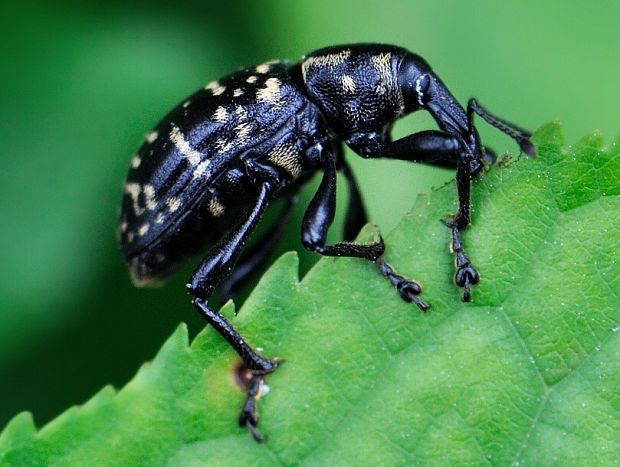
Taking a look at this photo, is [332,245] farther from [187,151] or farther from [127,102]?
[127,102]

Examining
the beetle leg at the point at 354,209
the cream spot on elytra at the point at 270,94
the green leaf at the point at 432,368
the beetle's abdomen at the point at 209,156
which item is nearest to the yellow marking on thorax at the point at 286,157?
the beetle's abdomen at the point at 209,156

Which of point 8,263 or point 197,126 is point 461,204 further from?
point 8,263

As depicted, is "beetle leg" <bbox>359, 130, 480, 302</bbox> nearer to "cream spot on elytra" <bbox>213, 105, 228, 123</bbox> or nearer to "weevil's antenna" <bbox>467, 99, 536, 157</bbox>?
"weevil's antenna" <bbox>467, 99, 536, 157</bbox>

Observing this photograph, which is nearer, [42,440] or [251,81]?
[42,440]

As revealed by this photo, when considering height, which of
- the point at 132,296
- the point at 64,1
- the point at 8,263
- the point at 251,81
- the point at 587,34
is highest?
the point at 64,1

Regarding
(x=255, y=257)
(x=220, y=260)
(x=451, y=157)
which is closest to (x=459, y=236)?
(x=451, y=157)

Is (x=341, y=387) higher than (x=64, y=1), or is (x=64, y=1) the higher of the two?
(x=64, y=1)

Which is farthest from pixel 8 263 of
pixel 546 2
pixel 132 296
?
pixel 546 2

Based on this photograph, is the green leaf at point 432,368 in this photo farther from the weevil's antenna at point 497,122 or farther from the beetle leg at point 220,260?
the weevil's antenna at point 497,122
